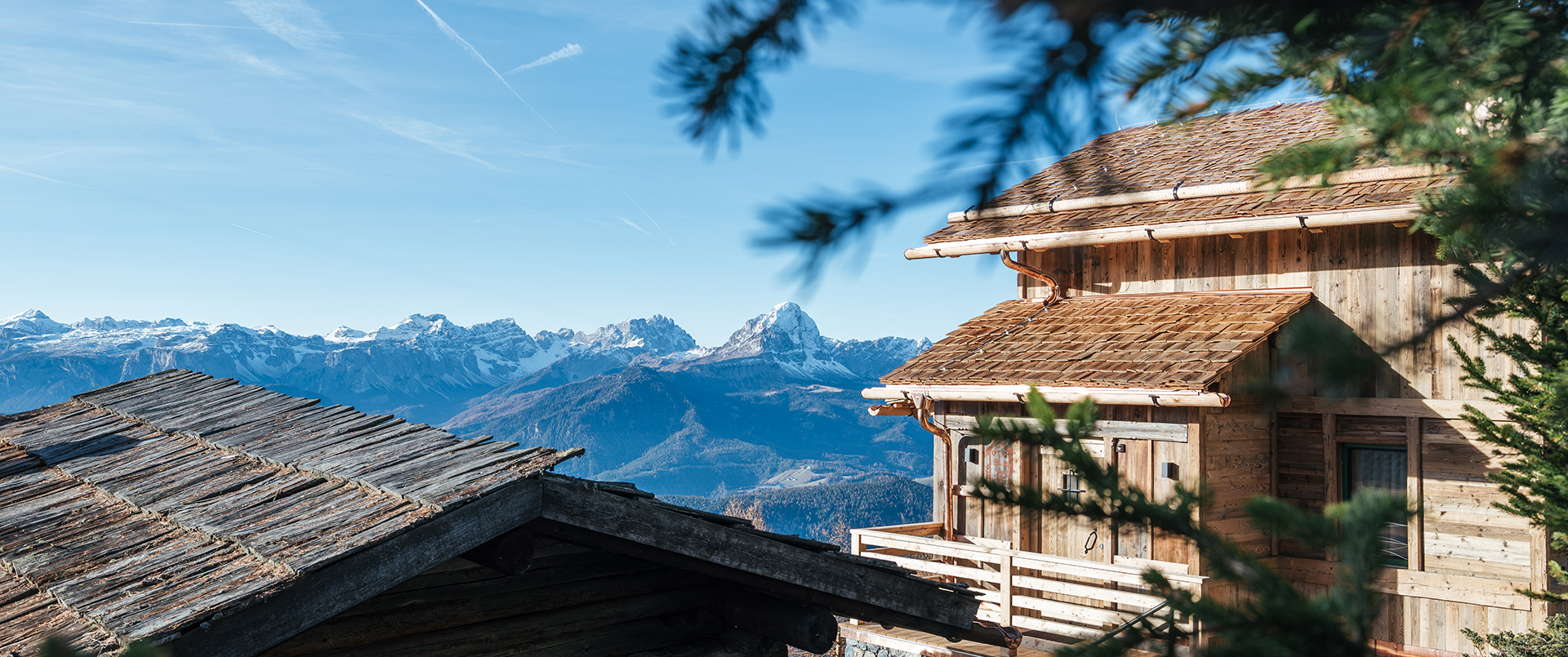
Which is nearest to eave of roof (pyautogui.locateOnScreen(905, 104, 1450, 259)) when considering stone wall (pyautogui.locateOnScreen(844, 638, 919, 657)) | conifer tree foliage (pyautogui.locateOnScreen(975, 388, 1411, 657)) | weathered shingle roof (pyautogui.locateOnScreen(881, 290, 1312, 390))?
weathered shingle roof (pyautogui.locateOnScreen(881, 290, 1312, 390))

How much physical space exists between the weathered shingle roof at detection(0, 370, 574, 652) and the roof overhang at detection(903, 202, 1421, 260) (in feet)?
27.9

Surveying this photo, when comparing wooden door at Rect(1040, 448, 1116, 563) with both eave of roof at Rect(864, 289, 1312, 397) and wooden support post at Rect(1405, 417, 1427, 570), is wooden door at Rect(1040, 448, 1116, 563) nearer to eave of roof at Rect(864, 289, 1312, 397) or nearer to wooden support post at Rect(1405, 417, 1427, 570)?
eave of roof at Rect(864, 289, 1312, 397)

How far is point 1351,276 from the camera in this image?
1125cm

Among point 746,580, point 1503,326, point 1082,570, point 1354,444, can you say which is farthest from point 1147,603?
point 746,580

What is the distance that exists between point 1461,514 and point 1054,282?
17.3 feet

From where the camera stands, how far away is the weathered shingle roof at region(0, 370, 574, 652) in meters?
3.34

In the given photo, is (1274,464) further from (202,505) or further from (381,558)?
(202,505)

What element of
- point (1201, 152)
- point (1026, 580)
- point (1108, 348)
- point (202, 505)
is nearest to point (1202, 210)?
point (1108, 348)

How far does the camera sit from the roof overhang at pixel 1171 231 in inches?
400

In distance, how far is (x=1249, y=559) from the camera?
5.58ft

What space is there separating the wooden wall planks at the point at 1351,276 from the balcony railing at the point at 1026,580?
338 centimetres

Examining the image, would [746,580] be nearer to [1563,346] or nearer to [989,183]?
[989,183]

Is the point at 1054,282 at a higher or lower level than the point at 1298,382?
higher

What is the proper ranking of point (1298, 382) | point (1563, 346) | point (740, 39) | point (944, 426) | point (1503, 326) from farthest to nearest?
point (944, 426), point (1503, 326), point (1563, 346), point (740, 39), point (1298, 382)
